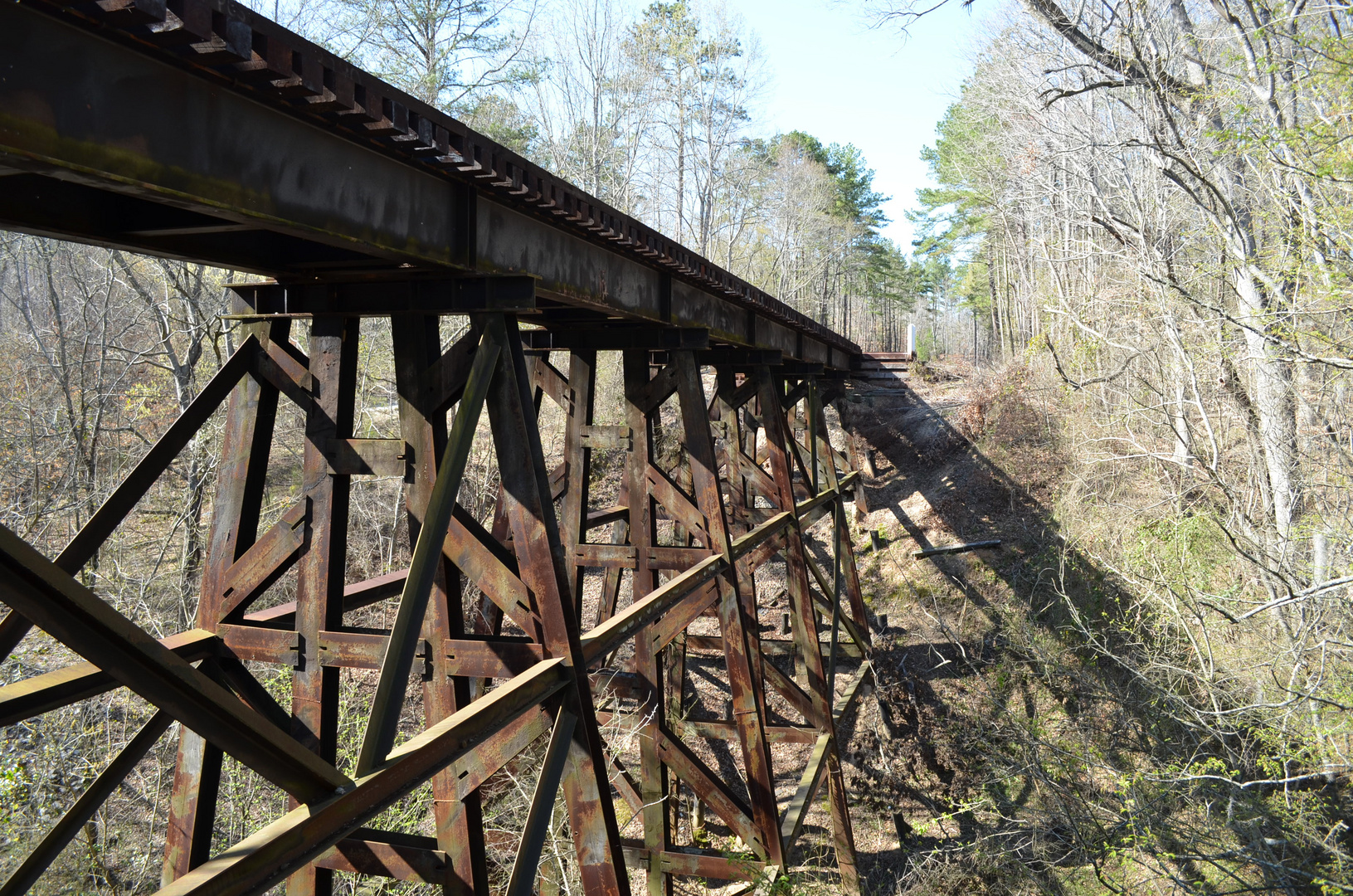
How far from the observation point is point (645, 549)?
525 cm

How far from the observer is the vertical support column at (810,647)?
22.0ft

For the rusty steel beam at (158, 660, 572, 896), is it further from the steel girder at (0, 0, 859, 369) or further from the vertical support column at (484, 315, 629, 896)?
the steel girder at (0, 0, 859, 369)

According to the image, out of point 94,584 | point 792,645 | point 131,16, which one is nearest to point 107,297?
point 94,584

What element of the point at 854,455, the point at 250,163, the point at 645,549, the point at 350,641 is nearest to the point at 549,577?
the point at 350,641

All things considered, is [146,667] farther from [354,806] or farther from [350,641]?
[350,641]

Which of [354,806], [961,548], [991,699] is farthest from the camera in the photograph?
[961,548]

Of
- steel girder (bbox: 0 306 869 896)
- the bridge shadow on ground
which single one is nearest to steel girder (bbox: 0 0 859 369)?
steel girder (bbox: 0 306 869 896)

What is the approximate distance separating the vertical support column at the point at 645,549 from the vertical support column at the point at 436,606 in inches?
67.3

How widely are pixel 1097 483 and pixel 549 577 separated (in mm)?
13896

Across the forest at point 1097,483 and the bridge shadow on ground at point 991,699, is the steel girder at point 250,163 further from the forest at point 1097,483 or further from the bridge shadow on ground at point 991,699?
the bridge shadow on ground at point 991,699

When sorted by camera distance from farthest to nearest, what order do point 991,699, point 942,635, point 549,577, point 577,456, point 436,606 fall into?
point 942,635 < point 991,699 < point 577,456 < point 436,606 < point 549,577

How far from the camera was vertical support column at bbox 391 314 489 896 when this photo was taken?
2998 millimetres

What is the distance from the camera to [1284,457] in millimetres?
8852

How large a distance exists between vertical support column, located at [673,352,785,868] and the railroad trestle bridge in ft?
0.07
